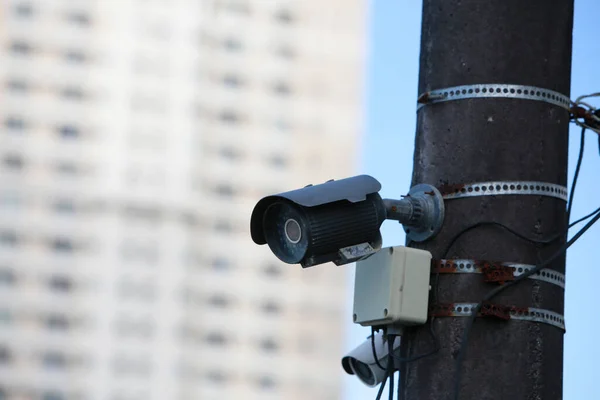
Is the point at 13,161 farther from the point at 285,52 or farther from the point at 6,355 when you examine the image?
the point at 285,52

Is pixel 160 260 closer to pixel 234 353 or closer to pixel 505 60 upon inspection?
pixel 234 353

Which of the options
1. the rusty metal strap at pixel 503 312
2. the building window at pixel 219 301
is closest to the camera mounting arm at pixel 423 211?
the rusty metal strap at pixel 503 312

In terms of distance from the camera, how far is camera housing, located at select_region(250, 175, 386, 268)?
2.92m

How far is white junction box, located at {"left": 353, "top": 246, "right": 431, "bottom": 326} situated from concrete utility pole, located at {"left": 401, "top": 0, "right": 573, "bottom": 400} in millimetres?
47

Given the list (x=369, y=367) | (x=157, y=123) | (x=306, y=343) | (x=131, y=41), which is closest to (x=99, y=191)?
(x=157, y=123)

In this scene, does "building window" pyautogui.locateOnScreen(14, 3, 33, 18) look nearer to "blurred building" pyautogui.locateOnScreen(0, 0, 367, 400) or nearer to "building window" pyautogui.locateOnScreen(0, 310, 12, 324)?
"blurred building" pyautogui.locateOnScreen(0, 0, 367, 400)

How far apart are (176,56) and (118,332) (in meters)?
24.2

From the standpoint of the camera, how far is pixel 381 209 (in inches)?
118

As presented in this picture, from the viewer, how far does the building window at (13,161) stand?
91.2 m

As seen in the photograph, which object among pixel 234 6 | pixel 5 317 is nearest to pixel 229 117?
pixel 234 6

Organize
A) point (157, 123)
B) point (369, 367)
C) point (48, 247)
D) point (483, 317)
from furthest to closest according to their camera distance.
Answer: point (157, 123)
point (48, 247)
point (369, 367)
point (483, 317)

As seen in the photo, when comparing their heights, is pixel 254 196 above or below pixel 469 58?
above

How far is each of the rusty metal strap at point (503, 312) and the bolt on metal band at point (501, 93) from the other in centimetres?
55

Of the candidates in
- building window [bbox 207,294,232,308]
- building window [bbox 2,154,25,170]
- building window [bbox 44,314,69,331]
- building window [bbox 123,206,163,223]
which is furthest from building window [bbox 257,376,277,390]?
building window [bbox 2,154,25,170]
